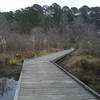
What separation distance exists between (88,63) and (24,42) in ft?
74.9

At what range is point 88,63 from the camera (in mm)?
14258

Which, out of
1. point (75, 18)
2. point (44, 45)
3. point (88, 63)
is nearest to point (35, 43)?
point (44, 45)

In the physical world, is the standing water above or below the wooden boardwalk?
below

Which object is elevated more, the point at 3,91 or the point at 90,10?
the point at 90,10

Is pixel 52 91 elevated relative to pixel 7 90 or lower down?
elevated

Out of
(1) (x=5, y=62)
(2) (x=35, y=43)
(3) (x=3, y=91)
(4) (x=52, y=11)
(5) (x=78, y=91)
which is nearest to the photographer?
(5) (x=78, y=91)

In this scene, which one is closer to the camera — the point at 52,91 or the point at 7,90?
the point at 52,91

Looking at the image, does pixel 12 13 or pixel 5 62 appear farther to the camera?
pixel 12 13

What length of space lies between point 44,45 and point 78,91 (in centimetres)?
3236

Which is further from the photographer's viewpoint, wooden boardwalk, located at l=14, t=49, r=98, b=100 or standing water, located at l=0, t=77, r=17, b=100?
standing water, located at l=0, t=77, r=17, b=100

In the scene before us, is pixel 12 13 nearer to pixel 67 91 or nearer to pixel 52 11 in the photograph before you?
pixel 52 11

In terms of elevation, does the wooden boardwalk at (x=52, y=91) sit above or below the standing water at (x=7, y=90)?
above

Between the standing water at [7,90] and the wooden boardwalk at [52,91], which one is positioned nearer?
the wooden boardwalk at [52,91]

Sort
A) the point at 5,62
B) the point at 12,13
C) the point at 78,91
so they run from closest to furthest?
the point at 78,91, the point at 5,62, the point at 12,13
